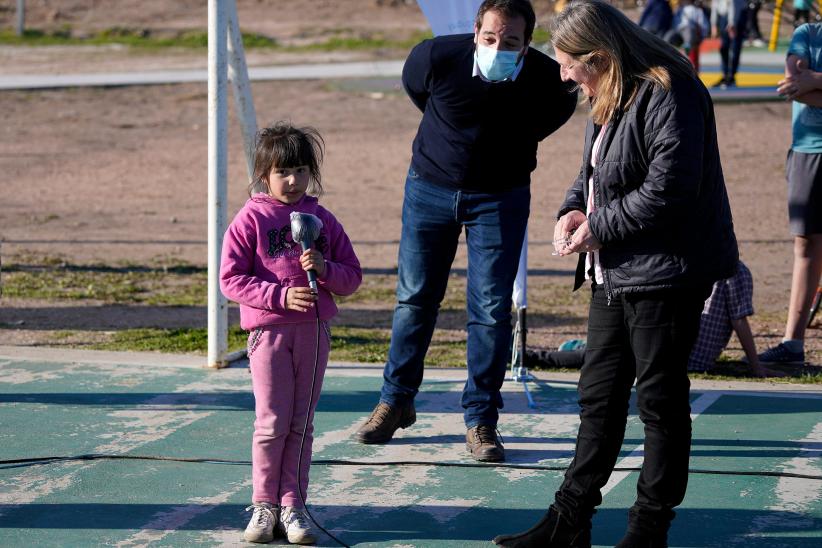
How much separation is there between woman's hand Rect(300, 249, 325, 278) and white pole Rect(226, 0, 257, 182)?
2.61m

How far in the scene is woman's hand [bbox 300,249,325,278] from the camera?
4.48 metres

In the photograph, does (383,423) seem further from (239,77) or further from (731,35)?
(731,35)

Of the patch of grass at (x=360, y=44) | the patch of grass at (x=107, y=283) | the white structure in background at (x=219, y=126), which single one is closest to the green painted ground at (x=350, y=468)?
the white structure in background at (x=219, y=126)

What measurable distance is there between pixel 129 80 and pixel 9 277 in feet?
46.6

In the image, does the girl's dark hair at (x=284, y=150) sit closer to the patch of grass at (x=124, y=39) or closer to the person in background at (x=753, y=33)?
the person in background at (x=753, y=33)

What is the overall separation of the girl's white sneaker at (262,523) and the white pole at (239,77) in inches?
110

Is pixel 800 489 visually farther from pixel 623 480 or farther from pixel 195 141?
pixel 195 141

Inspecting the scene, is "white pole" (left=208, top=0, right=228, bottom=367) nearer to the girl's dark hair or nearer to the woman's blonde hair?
the girl's dark hair

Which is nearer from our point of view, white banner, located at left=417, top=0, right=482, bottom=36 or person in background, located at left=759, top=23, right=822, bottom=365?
white banner, located at left=417, top=0, right=482, bottom=36

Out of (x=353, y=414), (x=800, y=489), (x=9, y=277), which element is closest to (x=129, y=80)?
(x=9, y=277)

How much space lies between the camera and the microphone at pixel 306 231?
449 cm

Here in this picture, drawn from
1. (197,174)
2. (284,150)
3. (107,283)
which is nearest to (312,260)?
(284,150)

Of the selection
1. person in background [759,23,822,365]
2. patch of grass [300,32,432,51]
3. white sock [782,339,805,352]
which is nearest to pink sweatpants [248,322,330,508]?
person in background [759,23,822,365]

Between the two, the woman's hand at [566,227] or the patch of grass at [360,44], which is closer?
the woman's hand at [566,227]
